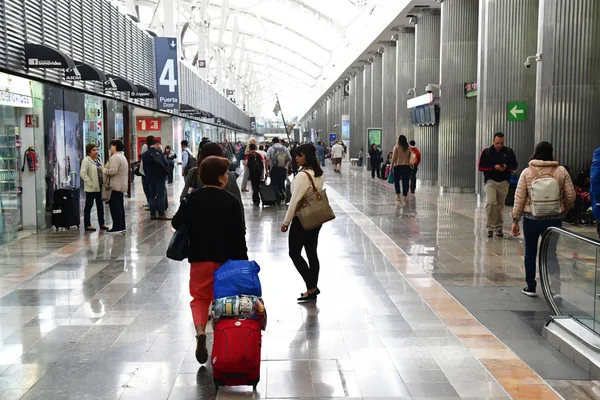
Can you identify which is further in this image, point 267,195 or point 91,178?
point 267,195

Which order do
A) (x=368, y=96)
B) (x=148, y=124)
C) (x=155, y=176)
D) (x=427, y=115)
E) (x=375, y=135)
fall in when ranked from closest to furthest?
(x=155, y=176)
(x=427, y=115)
(x=148, y=124)
(x=375, y=135)
(x=368, y=96)

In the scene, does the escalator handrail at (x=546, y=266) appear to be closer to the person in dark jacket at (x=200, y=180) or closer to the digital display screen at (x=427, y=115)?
the person in dark jacket at (x=200, y=180)

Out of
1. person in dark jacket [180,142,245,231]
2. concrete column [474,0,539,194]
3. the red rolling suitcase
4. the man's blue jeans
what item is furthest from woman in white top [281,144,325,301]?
concrete column [474,0,539,194]

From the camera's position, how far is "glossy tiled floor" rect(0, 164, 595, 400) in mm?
5305

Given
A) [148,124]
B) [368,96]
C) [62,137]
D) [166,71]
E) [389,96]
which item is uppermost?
[368,96]

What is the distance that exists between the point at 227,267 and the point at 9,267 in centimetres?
601

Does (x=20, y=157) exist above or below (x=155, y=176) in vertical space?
above

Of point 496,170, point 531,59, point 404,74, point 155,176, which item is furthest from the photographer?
point 404,74

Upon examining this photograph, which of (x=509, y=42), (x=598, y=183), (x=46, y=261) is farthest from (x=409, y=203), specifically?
(x=598, y=183)

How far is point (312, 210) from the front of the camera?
784 centimetres

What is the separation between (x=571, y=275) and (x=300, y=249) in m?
2.79

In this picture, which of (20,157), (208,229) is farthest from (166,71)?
(208,229)

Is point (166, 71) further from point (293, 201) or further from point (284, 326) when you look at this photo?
point (284, 326)

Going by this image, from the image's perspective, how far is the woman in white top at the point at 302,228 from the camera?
784cm
